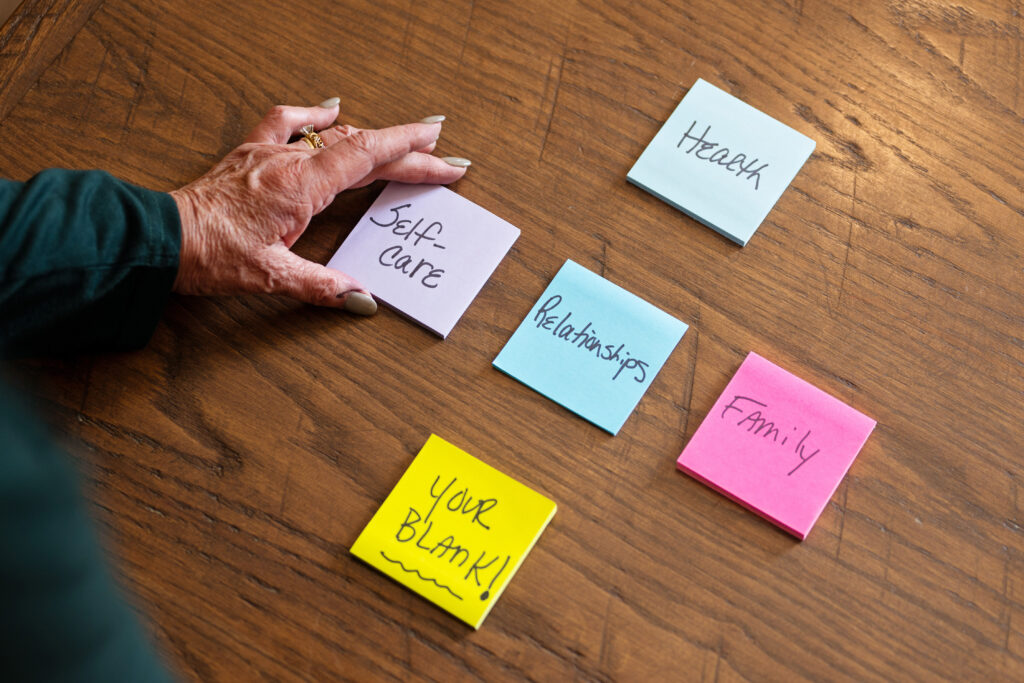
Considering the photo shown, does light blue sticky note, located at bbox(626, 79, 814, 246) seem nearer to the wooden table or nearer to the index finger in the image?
the wooden table

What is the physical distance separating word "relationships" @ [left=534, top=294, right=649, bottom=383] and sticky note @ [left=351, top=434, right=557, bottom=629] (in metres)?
0.14

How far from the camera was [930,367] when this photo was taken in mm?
869

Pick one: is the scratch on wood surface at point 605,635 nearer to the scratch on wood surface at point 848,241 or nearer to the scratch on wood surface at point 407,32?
the scratch on wood surface at point 848,241

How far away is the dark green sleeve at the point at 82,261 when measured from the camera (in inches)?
30.8

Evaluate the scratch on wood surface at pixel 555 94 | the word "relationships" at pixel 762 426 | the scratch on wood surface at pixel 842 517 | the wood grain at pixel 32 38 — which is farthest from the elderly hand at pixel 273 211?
the scratch on wood surface at pixel 842 517

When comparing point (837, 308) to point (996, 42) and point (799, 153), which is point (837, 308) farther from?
point (996, 42)

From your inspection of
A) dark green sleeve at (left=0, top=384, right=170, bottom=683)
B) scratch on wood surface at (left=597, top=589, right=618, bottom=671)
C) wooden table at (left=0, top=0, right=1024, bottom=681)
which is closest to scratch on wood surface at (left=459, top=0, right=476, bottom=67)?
wooden table at (left=0, top=0, right=1024, bottom=681)

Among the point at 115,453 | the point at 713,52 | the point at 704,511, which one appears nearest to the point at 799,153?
the point at 713,52

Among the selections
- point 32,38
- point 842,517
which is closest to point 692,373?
point 842,517

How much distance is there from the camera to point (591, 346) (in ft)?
2.82

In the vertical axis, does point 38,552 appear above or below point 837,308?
below

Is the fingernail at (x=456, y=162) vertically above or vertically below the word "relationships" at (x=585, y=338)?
above

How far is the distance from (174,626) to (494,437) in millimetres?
308

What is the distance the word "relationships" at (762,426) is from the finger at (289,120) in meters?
0.50
